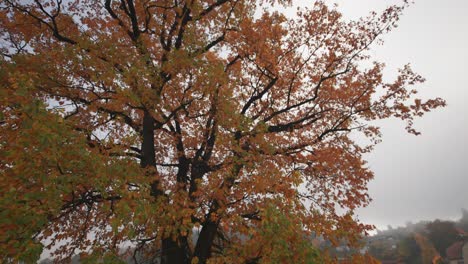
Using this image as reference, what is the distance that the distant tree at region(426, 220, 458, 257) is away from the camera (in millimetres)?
63944

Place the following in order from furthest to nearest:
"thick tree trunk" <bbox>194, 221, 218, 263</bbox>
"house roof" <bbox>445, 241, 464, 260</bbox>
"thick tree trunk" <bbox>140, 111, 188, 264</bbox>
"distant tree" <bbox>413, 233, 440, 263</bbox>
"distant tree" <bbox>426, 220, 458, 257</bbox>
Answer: "distant tree" <bbox>426, 220, 458, 257</bbox>, "distant tree" <bbox>413, 233, 440, 263</bbox>, "house roof" <bbox>445, 241, 464, 260</bbox>, "thick tree trunk" <bbox>194, 221, 218, 263</bbox>, "thick tree trunk" <bbox>140, 111, 188, 264</bbox>

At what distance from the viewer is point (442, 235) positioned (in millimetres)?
65312

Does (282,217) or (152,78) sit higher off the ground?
(152,78)

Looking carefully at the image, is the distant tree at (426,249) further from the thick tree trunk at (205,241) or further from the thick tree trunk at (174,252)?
the thick tree trunk at (174,252)

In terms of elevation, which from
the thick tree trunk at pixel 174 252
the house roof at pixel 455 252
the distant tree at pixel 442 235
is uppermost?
the distant tree at pixel 442 235

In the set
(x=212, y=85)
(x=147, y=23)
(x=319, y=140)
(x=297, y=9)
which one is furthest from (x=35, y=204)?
(x=297, y=9)

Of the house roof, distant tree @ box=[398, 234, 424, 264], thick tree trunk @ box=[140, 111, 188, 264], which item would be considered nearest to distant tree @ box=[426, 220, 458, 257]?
distant tree @ box=[398, 234, 424, 264]

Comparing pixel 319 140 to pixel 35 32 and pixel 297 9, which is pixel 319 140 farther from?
pixel 35 32

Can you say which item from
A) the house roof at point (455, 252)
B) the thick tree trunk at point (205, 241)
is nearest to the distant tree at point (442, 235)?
the house roof at point (455, 252)

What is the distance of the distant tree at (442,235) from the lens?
6394cm

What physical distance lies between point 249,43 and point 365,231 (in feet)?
28.4

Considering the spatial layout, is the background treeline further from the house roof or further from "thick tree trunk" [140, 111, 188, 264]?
"thick tree trunk" [140, 111, 188, 264]

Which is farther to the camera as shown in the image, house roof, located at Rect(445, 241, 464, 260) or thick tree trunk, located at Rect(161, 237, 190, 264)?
house roof, located at Rect(445, 241, 464, 260)

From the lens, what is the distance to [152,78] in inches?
365
